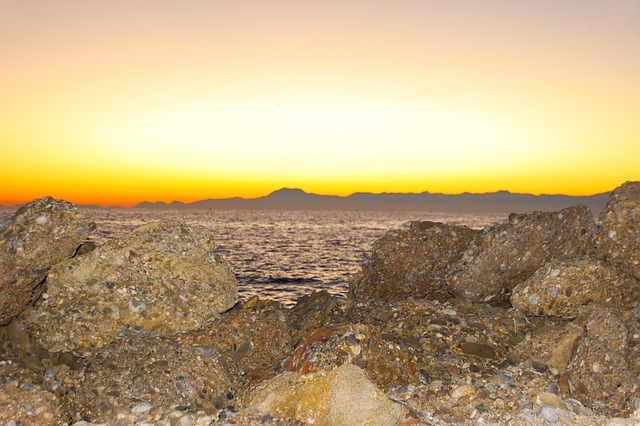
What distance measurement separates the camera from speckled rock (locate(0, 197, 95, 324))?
285 inches

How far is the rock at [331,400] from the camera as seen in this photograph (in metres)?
5.23

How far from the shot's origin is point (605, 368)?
620cm

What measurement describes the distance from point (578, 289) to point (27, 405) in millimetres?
8313

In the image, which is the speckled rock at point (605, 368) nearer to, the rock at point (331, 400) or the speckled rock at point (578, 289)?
the speckled rock at point (578, 289)

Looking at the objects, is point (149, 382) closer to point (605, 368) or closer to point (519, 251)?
point (605, 368)

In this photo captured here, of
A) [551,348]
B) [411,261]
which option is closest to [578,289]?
[551,348]

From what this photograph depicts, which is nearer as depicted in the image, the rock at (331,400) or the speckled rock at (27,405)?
the rock at (331,400)

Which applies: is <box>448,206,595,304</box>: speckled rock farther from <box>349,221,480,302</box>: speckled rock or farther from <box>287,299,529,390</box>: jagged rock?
<box>349,221,480,302</box>: speckled rock

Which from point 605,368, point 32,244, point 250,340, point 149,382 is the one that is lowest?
point 149,382

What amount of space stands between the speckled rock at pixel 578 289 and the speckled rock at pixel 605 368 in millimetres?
958

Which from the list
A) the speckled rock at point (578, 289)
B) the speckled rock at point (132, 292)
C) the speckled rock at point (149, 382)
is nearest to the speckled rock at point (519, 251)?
the speckled rock at point (578, 289)

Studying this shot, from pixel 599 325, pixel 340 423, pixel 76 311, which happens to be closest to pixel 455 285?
pixel 599 325

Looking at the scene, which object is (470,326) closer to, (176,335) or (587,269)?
(587,269)

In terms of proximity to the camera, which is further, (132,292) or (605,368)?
(132,292)
